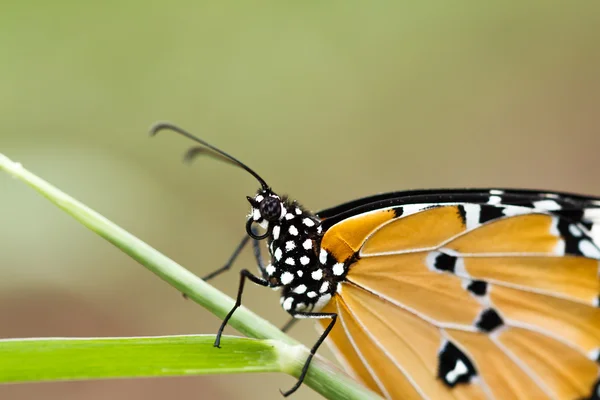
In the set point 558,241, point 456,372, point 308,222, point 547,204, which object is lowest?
point 456,372

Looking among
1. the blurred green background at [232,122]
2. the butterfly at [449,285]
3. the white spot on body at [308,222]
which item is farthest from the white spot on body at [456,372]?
the blurred green background at [232,122]

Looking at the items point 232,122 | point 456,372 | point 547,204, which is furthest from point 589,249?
point 232,122

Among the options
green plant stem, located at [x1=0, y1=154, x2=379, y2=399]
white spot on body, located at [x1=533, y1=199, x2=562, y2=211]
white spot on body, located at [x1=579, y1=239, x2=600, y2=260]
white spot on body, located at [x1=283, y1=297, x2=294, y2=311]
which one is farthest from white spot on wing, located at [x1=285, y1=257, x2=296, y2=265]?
white spot on body, located at [x1=579, y1=239, x2=600, y2=260]

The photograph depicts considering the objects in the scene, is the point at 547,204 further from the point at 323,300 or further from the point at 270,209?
the point at 270,209

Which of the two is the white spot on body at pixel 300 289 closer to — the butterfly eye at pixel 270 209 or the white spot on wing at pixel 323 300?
the white spot on wing at pixel 323 300

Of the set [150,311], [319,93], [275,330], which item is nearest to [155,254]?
[275,330]

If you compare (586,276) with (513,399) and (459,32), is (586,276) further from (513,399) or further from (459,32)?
(459,32)
